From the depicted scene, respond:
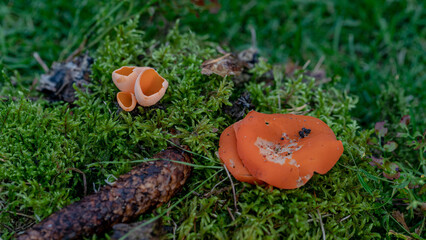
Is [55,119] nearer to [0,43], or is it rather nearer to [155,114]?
[155,114]

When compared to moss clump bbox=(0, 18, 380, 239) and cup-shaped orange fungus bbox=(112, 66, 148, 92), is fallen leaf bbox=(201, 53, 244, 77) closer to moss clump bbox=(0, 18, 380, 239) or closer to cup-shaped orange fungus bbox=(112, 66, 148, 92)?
moss clump bbox=(0, 18, 380, 239)

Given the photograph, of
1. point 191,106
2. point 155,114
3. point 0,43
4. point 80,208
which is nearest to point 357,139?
point 191,106

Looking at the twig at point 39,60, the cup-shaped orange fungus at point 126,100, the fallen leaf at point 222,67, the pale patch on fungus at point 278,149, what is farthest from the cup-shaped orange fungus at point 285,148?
the twig at point 39,60

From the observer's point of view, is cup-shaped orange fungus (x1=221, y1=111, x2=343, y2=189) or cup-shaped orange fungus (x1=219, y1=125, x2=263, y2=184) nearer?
cup-shaped orange fungus (x1=221, y1=111, x2=343, y2=189)

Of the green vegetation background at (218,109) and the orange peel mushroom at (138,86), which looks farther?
the orange peel mushroom at (138,86)

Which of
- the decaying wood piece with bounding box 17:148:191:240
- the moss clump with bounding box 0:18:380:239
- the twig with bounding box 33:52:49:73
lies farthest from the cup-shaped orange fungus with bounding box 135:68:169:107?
the twig with bounding box 33:52:49:73

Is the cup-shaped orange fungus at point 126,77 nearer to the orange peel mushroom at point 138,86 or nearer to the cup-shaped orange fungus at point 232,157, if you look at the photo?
the orange peel mushroom at point 138,86

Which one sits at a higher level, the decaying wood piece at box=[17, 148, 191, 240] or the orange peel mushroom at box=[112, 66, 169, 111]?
the orange peel mushroom at box=[112, 66, 169, 111]

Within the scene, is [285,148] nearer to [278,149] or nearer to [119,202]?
[278,149]
